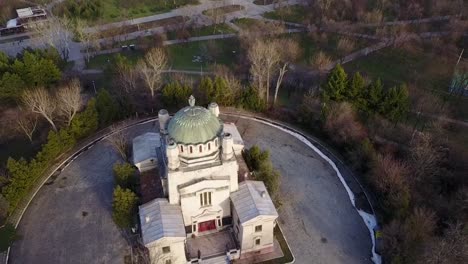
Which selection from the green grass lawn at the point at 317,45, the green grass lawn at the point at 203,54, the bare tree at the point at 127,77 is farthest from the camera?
the green grass lawn at the point at 317,45

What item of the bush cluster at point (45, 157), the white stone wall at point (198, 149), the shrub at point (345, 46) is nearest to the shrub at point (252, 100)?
the bush cluster at point (45, 157)

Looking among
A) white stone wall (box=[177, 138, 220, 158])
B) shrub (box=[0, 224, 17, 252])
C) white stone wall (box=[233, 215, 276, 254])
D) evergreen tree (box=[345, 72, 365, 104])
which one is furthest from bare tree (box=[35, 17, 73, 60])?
white stone wall (box=[233, 215, 276, 254])

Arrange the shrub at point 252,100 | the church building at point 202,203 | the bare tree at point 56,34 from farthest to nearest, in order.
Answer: the bare tree at point 56,34 → the shrub at point 252,100 → the church building at point 202,203

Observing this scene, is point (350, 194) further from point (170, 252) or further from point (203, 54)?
point (203, 54)

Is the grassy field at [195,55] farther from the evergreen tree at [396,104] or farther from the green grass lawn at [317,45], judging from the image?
the evergreen tree at [396,104]

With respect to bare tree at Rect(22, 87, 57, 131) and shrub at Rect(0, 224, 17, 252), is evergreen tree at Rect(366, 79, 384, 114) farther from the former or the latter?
shrub at Rect(0, 224, 17, 252)

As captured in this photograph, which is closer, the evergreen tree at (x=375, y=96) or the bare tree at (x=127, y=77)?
the evergreen tree at (x=375, y=96)
